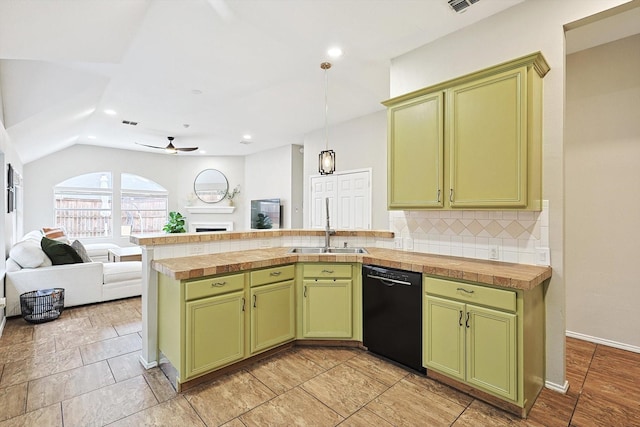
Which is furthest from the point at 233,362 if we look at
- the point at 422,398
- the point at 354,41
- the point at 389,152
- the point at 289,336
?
the point at 354,41

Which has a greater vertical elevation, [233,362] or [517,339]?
[517,339]

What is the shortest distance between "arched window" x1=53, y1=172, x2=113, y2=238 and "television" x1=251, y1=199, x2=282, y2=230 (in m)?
3.64

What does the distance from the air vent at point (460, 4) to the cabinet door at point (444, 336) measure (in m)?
2.29

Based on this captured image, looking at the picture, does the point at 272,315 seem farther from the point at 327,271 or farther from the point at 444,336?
the point at 444,336

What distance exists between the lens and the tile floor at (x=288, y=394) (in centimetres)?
195

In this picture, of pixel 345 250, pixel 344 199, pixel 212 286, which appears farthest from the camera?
pixel 344 199

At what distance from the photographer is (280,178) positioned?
7652mm

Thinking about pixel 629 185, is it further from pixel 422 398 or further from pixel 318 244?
pixel 318 244

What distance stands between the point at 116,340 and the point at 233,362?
1.55 metres

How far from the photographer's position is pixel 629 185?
9.26 ft

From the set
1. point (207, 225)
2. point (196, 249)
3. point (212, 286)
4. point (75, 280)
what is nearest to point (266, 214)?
point (207, 225)

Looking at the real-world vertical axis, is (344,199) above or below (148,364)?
above

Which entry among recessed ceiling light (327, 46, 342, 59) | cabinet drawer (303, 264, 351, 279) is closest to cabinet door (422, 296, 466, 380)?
cabinet drawer (303, 264, 351, 279)

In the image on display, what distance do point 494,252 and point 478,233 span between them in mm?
203
